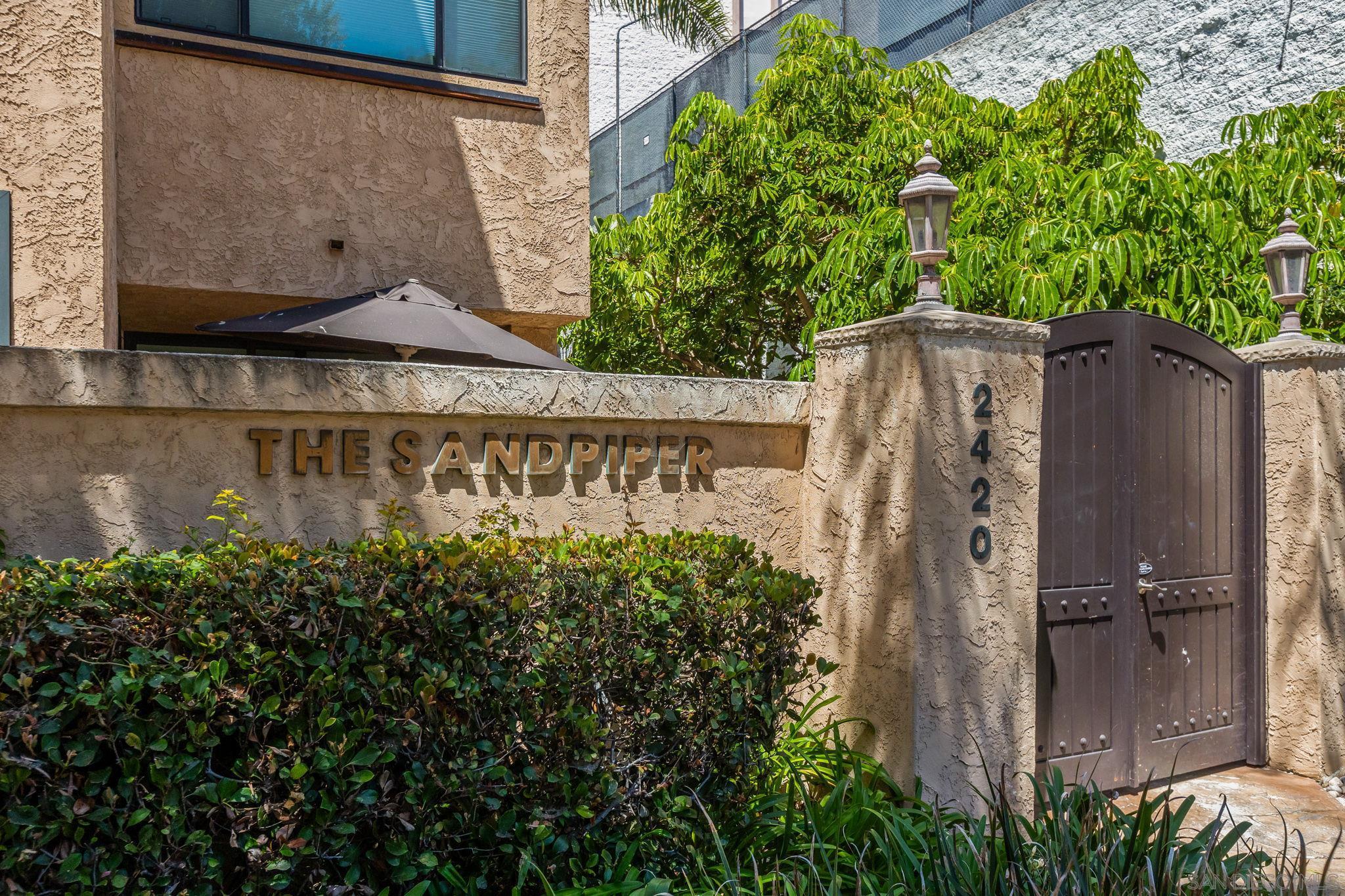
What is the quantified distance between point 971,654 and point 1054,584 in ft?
3.05

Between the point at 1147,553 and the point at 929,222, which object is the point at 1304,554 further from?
the point at 929,222

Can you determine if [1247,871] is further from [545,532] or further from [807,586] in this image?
[545,532]

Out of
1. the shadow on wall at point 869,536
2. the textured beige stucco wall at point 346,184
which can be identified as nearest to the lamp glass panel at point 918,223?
the shadow on wall at point 869,536

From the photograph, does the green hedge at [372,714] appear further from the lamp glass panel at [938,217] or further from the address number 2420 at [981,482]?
the lamp glass panel at [938,217]

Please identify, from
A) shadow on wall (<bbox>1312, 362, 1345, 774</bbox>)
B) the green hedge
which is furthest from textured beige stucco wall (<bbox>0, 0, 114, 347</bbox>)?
shadow on wall (<bbox>1312, 362, 1345, 774</bbox>)

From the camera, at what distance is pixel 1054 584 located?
537cm

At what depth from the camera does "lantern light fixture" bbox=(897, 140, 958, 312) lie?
476cm

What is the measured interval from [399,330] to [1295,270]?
17.1 feet

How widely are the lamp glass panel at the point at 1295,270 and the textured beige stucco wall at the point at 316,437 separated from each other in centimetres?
322

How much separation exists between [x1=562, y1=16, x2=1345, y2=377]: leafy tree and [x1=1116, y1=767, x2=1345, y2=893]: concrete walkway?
2.83 metres

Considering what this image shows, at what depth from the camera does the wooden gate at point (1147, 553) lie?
5391 millimetres

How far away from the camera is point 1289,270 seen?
20.9ft

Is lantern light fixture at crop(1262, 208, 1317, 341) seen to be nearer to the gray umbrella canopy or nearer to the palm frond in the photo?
the gray umbrella canopy

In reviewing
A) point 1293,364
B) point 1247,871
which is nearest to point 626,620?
point 1247,871
